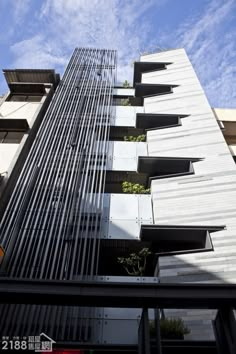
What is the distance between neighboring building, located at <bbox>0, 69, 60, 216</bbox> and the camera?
10.6m

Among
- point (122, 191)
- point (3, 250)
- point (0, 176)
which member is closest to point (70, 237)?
point (3, 250)

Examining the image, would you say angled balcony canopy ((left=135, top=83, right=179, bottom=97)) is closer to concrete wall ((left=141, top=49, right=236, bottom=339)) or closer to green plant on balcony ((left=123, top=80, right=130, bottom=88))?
concrete wall ((left=141, top=49, right=236, bottom=339))

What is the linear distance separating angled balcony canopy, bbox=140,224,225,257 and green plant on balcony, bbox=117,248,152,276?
35cm

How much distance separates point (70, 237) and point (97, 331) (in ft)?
7.85

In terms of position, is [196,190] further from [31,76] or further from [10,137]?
[31,76]

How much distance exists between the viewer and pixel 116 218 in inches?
380

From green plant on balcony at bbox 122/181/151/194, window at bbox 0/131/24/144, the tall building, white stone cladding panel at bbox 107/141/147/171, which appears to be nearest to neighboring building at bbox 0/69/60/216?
window at bbox 0/131/24/144

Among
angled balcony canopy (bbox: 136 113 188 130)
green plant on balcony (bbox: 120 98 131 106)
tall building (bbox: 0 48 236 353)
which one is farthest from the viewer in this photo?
green plant on balcony (bbox: 120 98 131 106)

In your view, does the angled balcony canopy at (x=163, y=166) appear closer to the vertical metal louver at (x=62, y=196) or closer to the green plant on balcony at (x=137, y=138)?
the vertical metal louver at (x=62, y=196)

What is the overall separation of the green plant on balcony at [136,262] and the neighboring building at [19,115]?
3.83 m

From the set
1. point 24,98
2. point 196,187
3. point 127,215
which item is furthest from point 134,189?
point 24,98

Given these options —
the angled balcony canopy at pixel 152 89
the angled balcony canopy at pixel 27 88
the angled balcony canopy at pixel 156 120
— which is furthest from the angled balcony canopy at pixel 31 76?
the angled balcony canopy at pixel 156 120

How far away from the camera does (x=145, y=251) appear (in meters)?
8.88

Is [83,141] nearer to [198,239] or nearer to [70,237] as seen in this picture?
[70,237]
